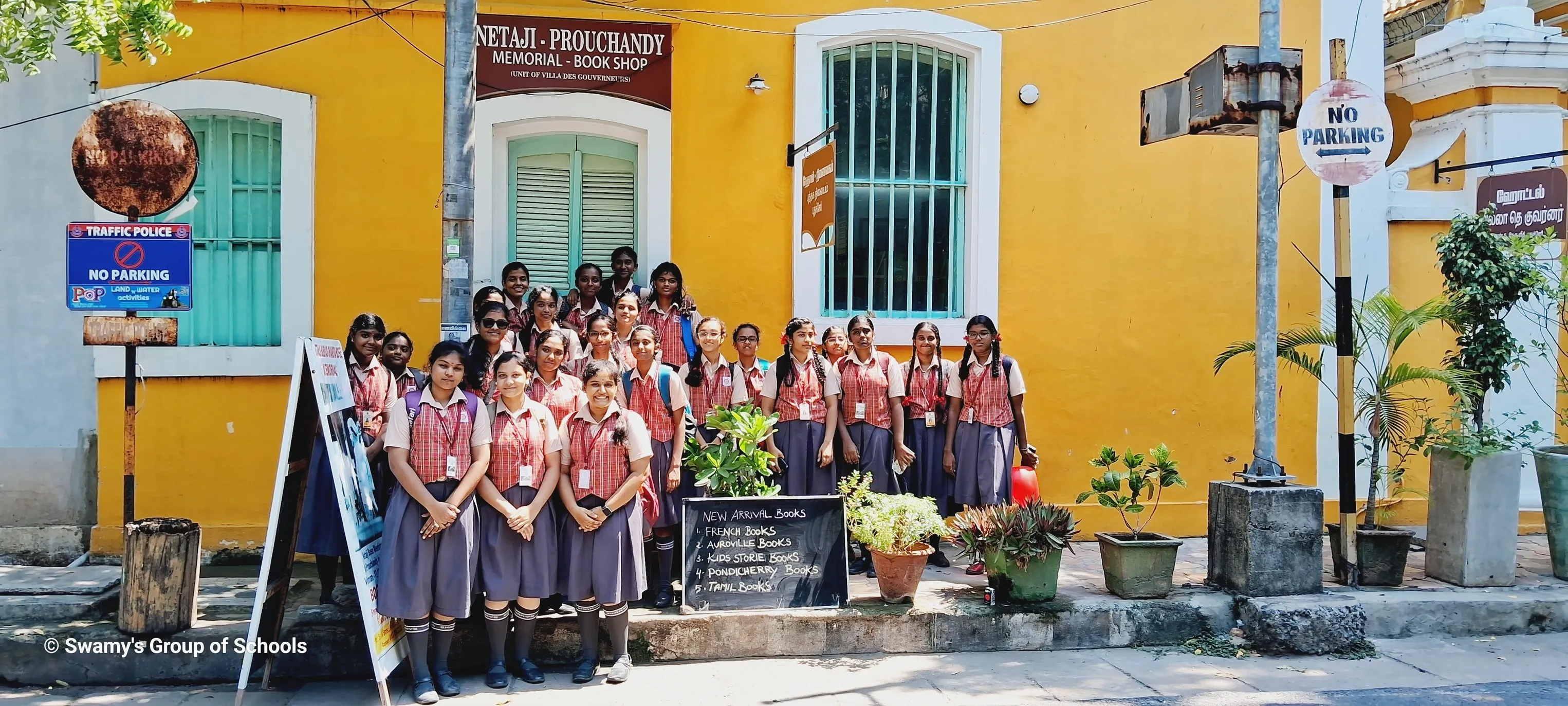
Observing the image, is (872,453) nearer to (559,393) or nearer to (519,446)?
(559,393)

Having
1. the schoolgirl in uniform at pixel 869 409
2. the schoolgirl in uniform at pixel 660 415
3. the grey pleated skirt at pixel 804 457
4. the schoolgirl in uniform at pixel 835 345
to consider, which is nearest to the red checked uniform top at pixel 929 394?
the schoolgirl in uniform at pixel 869 409

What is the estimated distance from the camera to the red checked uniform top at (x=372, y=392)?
6301mm

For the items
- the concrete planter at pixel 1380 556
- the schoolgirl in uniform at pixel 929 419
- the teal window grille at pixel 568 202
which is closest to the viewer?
the concrete planter at pixel 1380 556

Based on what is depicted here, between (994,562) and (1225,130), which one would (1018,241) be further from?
(994,562)

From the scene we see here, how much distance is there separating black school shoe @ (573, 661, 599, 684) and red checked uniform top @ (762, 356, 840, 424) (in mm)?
2083

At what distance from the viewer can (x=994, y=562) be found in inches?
255

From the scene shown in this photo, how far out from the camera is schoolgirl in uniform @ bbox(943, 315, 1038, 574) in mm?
7461

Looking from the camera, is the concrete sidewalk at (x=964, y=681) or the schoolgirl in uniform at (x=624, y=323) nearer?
the concrete sidewalk at (x=964, y=681)

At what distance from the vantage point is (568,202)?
27.9 ft

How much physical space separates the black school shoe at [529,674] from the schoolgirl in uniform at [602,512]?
0.57ft

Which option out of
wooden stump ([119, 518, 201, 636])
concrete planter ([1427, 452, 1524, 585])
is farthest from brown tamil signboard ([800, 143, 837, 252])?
concrete planter ([1427, 452, 1524, 585])

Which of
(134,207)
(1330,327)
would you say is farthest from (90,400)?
(1330,327)

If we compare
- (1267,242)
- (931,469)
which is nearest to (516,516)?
(931,469)

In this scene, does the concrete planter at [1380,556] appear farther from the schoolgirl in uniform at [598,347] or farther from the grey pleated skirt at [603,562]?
the schoolgirl in uniform at [598,347]
